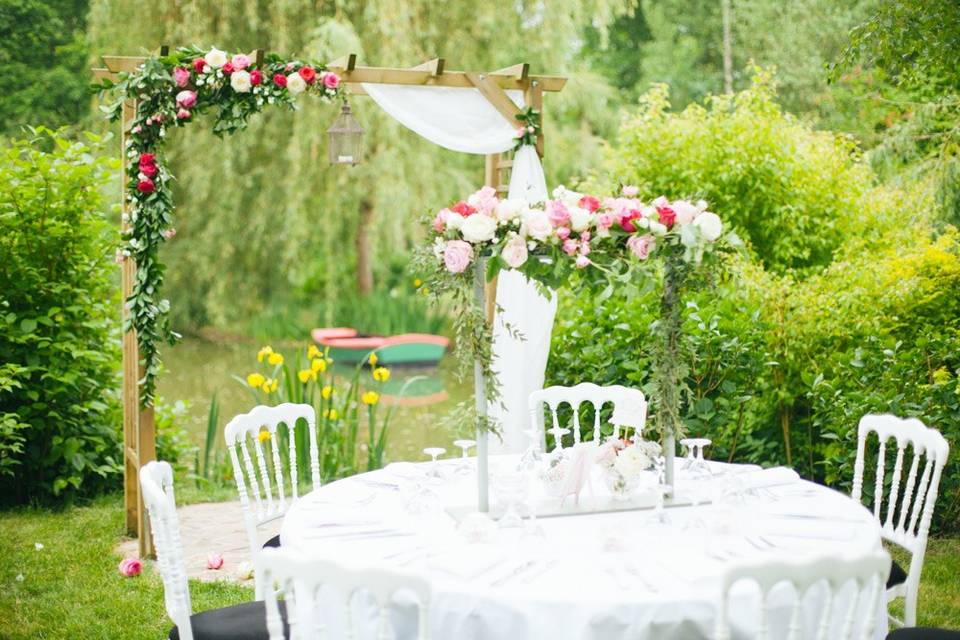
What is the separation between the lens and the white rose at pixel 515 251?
2.86 metres

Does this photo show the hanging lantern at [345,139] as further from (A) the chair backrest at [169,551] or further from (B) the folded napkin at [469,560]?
(B) the folded napkin at [469,560]

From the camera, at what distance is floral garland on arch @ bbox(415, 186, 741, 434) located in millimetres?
2869

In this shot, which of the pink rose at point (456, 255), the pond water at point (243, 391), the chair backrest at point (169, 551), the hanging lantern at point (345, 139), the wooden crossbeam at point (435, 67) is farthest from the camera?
the pond water at point (243, 391)

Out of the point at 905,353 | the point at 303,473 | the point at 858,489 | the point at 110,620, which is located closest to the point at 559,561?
the point at 858,489

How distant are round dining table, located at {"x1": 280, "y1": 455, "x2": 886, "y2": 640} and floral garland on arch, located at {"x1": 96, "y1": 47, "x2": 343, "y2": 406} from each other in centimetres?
171

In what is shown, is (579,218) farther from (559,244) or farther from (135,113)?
(135,113)

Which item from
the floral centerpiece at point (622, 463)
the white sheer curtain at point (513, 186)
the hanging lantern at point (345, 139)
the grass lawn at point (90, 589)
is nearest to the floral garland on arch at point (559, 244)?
the floral centerpiece at point (622, 463)

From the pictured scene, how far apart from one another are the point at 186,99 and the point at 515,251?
2.29m

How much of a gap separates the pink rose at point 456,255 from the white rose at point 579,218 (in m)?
0.31

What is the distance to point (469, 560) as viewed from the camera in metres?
2.56

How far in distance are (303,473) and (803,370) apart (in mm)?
2978

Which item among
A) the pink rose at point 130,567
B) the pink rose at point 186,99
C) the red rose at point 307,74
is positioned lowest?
the pink rose at point 130,567

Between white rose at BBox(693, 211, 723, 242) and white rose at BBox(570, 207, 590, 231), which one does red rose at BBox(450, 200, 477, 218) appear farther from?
white rose at BBox(693, 211, 723, 242)

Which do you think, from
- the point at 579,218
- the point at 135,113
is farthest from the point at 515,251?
the point at 135,113
